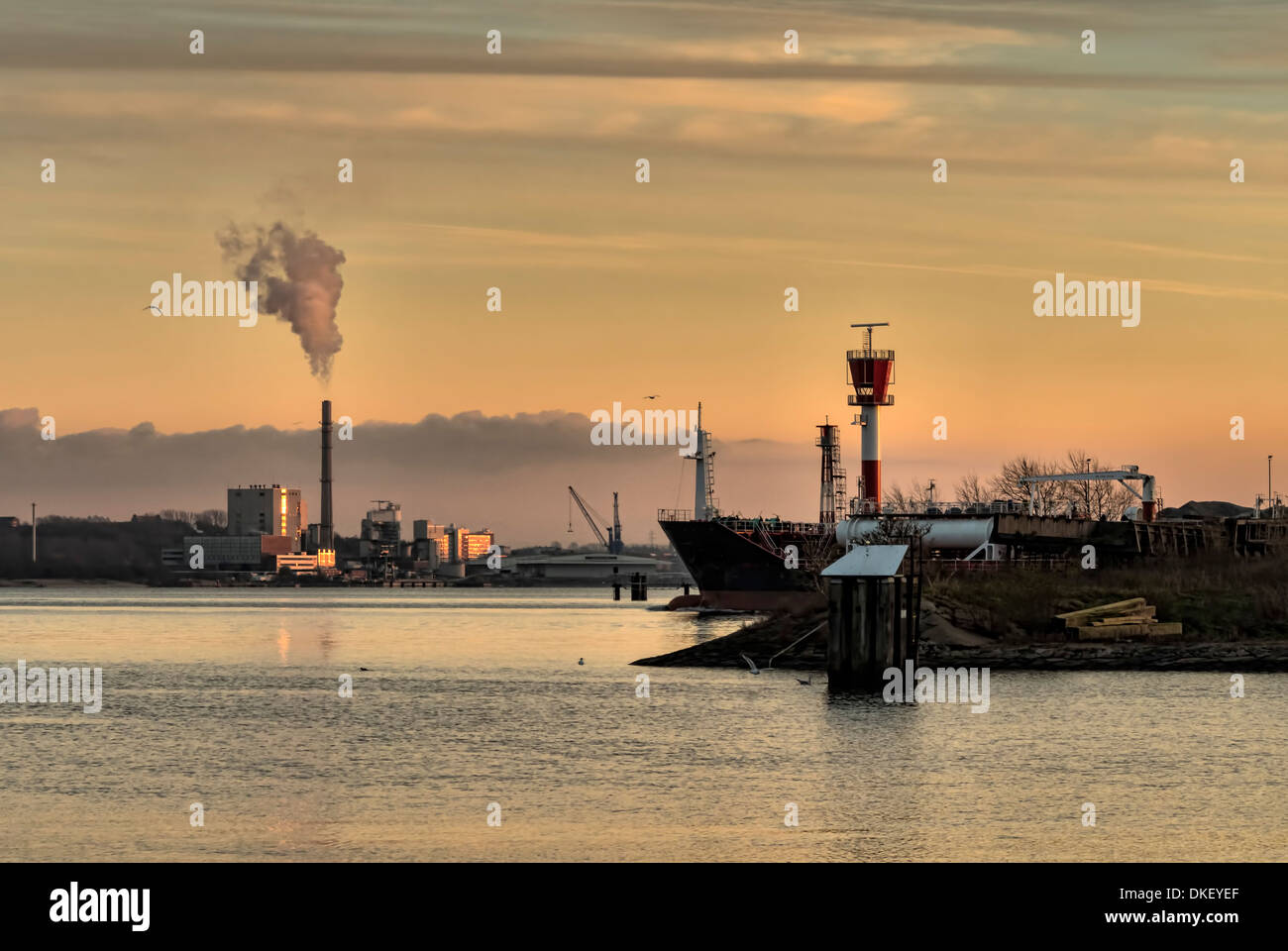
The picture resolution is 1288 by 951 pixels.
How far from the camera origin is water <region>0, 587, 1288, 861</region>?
28078 millimetres

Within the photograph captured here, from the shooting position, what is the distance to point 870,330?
13000 centimetres

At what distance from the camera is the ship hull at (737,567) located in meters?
125

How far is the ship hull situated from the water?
2184 inches

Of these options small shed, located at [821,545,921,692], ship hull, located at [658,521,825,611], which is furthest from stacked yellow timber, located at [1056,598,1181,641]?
ship hull, located at [658,521,825,611]

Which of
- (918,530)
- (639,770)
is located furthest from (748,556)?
(639,770)

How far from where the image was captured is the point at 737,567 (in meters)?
130

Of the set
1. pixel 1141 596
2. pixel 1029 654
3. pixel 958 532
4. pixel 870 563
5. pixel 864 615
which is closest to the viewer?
pixel 870 563

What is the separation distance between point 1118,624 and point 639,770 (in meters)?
38.7

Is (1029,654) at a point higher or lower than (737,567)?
lower

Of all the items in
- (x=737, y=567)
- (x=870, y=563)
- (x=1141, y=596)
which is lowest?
(x=737, y=567)

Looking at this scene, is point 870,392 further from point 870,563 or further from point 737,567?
point 870,563

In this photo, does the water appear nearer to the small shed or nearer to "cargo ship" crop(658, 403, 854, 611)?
the small shed
